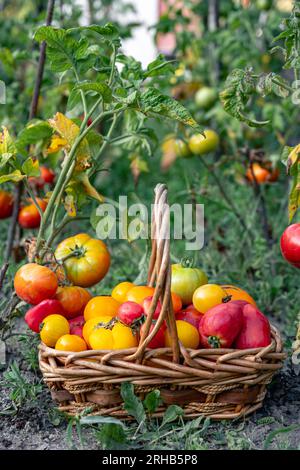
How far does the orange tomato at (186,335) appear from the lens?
61.6 inches

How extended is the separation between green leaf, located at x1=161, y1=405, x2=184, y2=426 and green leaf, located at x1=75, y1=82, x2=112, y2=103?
785 millimetres

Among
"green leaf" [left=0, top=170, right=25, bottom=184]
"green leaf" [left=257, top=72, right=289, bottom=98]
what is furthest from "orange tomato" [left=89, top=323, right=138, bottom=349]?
"green leaf" [left=257, top=72, right=289, bottom=98]

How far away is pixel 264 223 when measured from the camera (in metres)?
2.71

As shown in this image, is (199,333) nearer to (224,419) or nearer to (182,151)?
(224,419)

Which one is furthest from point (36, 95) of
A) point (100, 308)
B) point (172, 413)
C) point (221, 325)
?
Answer: point (172, 413)

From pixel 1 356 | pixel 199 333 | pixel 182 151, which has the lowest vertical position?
pixel 1 356

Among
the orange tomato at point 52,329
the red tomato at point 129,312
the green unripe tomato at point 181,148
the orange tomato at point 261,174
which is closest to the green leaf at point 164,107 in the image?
the red tomato at point 129,312

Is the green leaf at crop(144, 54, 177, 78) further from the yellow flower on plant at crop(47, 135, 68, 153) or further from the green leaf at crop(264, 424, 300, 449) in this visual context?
the green leaf at crop(264, 424, 300, 449)

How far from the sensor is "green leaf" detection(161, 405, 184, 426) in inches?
59.9

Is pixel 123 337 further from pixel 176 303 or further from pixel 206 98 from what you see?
pixel 206 98

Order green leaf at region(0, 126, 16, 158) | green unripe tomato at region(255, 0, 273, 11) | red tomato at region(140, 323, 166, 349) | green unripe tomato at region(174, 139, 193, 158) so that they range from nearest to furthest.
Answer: red tomato at region(140, 323, 166, 349)
green leaf at region(0, 126, 16, 158)
green unripe tomato at region(174, 139, 193, 158)
green unripe tomato at region(255, 0, 273, 11)

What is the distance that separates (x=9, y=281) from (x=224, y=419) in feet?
3.57

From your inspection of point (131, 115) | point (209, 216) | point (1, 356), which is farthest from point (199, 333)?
point (209, 216)
